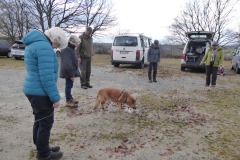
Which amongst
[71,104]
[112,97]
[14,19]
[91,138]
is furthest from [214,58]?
[14,19]

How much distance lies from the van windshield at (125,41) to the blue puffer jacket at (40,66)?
1147 centimetres

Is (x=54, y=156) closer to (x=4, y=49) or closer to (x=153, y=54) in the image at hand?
(x=153, y=54)

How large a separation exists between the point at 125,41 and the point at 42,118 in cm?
1171

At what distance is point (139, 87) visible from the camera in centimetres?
917

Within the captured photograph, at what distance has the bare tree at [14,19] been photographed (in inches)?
1278

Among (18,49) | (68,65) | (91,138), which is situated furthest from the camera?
(18,49)

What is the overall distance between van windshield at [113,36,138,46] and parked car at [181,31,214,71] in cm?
288

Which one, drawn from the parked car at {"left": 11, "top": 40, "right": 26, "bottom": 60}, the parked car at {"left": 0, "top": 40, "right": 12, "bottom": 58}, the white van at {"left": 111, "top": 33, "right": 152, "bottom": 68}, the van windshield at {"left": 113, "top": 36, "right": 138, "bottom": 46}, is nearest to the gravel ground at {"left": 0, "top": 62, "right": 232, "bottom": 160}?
the white van at {"left": 111, "top": 33, "right": 152, "bottom": 68}

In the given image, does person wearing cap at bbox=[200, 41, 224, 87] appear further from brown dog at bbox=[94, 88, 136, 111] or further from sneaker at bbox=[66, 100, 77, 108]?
sneaker at bbox=[66, 100, 77, 108]

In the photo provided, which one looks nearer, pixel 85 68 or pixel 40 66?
pixel 40 66

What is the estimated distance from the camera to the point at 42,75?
118 inches

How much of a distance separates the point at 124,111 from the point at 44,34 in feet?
10.8

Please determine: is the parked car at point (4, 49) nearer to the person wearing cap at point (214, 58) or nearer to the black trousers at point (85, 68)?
the black trousers at point (85, 68)

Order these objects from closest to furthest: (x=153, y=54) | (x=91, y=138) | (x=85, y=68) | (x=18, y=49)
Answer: (x=91, y=138)
(x=85, y=68)
(x=153, y=54)
(x=18, y=49)
